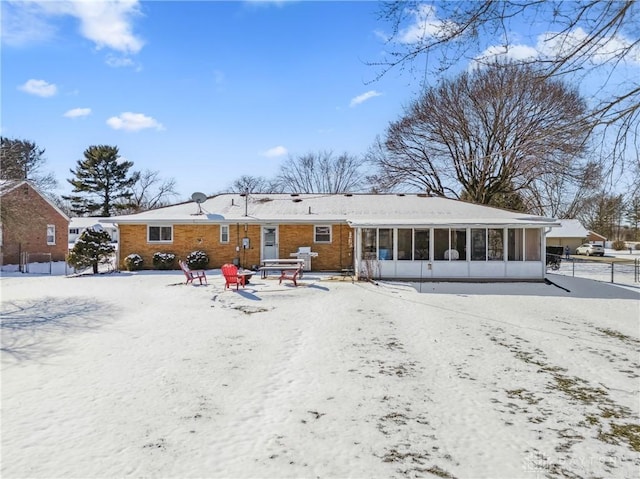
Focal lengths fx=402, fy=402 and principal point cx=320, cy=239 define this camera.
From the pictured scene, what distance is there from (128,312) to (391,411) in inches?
326

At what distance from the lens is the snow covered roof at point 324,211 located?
19.7 metres

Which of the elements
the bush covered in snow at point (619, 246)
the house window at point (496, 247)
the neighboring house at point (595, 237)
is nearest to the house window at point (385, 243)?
the house window at point (496, 247)

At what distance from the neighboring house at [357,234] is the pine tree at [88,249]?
3.36 feet

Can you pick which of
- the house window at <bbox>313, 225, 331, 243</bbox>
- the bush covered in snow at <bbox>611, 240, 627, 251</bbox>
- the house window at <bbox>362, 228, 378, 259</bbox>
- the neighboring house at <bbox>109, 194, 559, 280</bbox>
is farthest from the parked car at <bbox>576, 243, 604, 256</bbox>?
the house window at <bbox>313, 225, 331, 243</bbox>

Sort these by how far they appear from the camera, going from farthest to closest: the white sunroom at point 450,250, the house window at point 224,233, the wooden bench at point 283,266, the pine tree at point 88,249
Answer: the house window at point 224,233 → the pine tree at point 88,249 → the white sunroom at point 450,250 → the wooden bench at point 283,266

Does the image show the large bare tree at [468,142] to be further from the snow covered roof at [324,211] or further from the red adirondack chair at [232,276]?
the red adirondack chair at [232,276]

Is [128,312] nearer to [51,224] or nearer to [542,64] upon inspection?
[542,64]

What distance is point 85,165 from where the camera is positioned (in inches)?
1783

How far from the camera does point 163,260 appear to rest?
19750 mm

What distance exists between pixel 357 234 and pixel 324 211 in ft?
13.5

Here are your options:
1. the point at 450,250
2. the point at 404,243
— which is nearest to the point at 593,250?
the point at 450,250

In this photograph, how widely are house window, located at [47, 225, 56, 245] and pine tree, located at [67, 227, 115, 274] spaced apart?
1050 centimetres

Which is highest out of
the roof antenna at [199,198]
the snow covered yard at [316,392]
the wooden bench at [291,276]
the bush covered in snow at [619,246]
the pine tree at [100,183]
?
the pine tree at [100,183]

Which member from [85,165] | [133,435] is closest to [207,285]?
[133,435]
